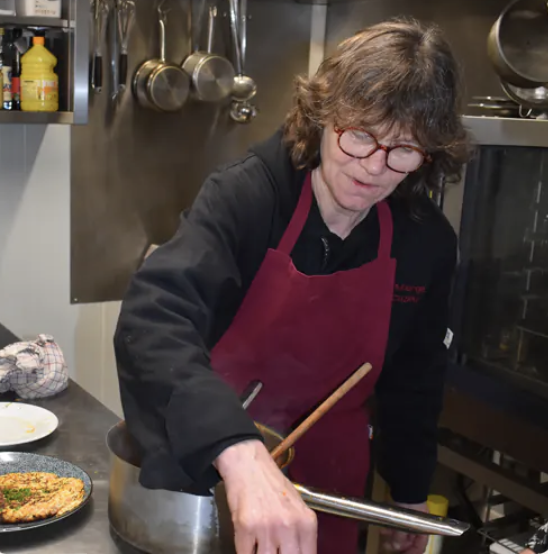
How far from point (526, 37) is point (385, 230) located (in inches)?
26.7

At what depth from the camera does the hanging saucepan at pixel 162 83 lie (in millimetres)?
2488

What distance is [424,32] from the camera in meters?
1.24

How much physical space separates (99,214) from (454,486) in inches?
53.6

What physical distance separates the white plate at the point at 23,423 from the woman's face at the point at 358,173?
0.66 meters

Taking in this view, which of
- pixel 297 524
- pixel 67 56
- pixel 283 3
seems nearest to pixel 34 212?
pixel 67 56

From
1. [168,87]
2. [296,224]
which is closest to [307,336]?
[296,224]

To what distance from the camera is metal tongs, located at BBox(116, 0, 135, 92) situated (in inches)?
95.6

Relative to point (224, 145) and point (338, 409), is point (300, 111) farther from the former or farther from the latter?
point (224, 145)

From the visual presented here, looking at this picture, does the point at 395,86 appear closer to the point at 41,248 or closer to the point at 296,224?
the point at 296,224

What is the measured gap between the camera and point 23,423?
58.7 inches

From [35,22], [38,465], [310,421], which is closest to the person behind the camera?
[310,421]

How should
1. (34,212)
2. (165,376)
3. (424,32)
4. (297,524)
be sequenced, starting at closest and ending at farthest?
(297,524), (165,376), (424,32), (34,212)

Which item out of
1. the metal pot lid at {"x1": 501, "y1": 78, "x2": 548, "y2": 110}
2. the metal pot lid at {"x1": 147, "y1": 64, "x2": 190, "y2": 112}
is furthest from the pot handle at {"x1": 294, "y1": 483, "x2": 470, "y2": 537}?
the metal pot lid at {"x1": 147, "y1": 64, "x2": 190, "y2": 112}

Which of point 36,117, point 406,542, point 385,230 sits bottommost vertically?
point 406,542
